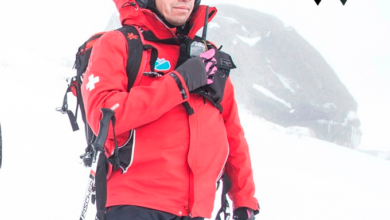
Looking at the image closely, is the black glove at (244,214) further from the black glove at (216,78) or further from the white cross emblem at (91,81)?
the white cross emblem at (91,81)

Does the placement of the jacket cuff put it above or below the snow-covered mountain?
above

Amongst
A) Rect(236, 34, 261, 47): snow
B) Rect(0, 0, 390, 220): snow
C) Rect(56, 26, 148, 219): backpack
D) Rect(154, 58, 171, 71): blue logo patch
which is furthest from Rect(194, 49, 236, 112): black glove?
Rect(236, 34, 261, 47): snow

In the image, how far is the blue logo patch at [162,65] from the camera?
199cm

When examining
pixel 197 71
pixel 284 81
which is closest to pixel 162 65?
pixel 197 71

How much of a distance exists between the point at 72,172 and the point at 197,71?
3.52 meters

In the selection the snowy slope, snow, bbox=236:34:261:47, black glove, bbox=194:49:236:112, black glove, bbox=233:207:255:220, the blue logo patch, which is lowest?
snow, bbox=236:34:261:47

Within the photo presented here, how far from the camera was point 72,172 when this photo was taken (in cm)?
471

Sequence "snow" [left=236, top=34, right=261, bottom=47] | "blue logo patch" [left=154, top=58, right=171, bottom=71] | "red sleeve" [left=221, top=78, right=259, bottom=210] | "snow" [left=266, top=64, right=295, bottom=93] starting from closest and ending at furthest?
1. "blue logo patch" [left=154, top=58, right=171, bottom=71]
2. "red sleeve" [left=221, top=78, right=259, bottom=210]
3. "snow" [left=266, top=64, right=295, bottom=93]
4. "snow" [left=236, top=34, right=261, bottom=47]

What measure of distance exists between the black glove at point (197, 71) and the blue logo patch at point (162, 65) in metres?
0.15

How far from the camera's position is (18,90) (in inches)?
254

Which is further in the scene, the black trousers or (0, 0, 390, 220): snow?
(0, 0, 390, 220): snow

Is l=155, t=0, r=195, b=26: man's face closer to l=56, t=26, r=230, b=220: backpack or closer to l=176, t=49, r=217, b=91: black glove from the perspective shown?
l=56, t=26, r=230, b=220: backpack

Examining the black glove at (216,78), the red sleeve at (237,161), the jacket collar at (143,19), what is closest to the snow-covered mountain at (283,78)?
the red sleeve at (237,161)

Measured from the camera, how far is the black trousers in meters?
1.72
